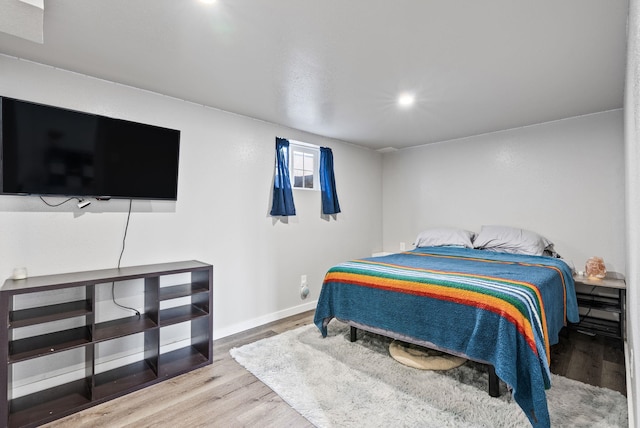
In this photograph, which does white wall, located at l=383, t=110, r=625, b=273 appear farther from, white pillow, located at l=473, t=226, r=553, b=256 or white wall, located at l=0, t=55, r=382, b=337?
white wall, located at l=0, t=55, r=382, b=337

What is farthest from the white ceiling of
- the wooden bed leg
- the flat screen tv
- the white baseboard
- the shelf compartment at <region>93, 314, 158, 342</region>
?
the white baseboard

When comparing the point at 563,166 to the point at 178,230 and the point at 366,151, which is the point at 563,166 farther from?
the point at 178,230

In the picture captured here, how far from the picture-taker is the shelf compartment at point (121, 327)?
2.16 meters

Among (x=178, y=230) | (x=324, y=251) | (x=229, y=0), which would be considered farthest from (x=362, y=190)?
(x=229, y=0)

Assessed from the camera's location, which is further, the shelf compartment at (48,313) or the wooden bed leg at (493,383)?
the wooden bed leg at (493,383)

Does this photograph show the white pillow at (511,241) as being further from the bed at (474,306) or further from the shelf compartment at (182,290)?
the shelf compartment at (182,290)

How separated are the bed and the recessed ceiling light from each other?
152 centimetres

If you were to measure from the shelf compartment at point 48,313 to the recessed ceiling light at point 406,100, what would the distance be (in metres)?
2.91

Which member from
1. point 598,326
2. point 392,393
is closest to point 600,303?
point 598,326

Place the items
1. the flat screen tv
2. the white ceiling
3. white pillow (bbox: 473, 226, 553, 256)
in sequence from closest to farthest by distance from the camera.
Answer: the white ceiling < the flat screen tv < white pillow (bbox: 473, 226, 553, 256)

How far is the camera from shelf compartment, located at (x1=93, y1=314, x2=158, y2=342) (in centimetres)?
216

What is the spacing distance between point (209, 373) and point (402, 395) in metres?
1.46

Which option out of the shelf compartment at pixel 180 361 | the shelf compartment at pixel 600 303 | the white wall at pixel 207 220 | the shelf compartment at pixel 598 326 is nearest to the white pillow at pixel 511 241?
the shelf compartment at pixel 600 303

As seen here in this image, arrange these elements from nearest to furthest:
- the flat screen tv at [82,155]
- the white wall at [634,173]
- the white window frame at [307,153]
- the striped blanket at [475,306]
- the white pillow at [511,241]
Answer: the white wall at [634,173] → the striped blanket at [475,306] → the flat screen tv at [82,155] → the white pillow at [511,241] → the white window frame at [307,153]
